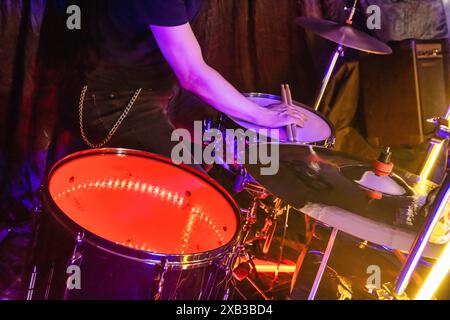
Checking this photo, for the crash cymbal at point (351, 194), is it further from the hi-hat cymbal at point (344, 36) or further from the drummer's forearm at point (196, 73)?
the hi-hat cymbal at point (344, 36)

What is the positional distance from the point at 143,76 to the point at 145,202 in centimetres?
75

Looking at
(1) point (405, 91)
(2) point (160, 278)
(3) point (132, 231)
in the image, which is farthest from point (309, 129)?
(1) point (405, 91)

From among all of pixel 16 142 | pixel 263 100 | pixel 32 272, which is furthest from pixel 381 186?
pixel 16 142

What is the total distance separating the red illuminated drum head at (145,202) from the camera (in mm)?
1470

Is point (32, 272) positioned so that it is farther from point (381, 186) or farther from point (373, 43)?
point (373, 43)

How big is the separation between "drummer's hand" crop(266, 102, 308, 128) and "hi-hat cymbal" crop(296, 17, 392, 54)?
0.79 metres

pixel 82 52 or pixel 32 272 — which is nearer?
pixel 32 272

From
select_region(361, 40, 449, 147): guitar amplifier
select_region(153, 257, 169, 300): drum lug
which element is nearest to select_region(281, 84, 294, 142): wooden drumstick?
select_region(153, 257, 169, 300): drum lug

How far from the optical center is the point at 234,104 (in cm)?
185

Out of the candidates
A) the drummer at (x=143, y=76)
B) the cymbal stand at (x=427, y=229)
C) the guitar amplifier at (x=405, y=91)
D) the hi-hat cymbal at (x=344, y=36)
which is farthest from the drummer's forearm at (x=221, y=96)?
the guitar amplifier at (x=405, y=91)

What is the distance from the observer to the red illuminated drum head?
1470mm

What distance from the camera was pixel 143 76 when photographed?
2.06m

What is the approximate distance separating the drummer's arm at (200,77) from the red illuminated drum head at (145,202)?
0.38m
